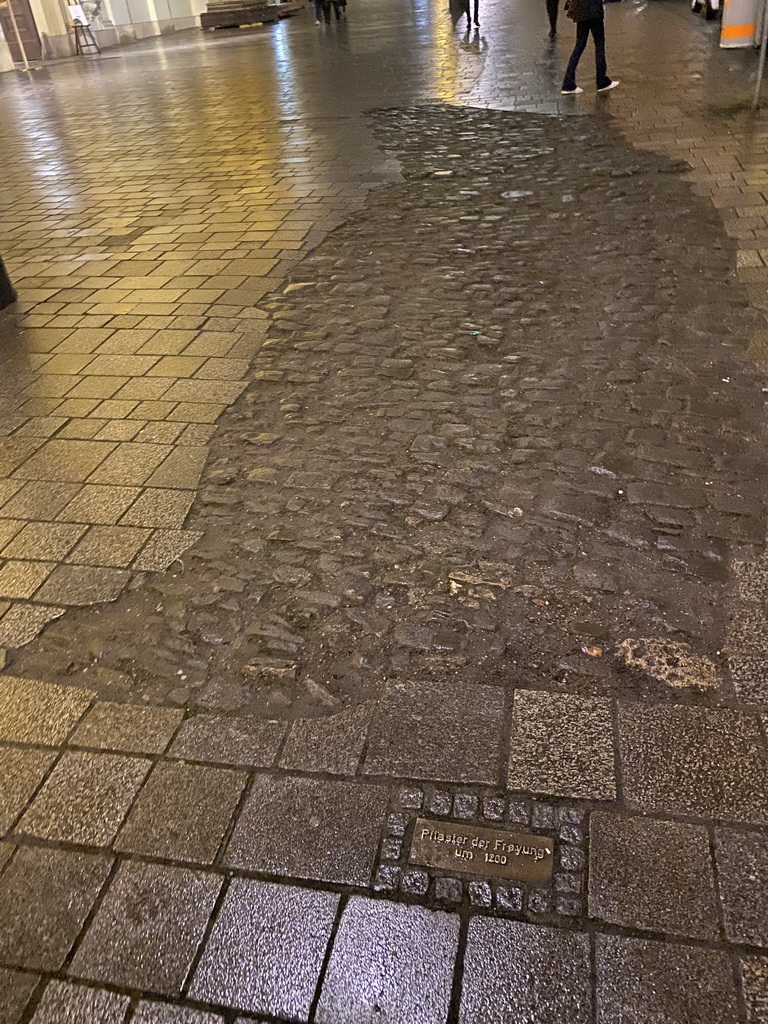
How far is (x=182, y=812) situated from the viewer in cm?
246

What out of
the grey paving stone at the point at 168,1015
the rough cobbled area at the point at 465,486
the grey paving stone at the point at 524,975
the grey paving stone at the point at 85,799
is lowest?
the rough cobbled area at the point at 465,486

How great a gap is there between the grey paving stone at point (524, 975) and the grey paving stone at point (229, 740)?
87 cm

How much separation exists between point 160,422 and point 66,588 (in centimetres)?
145

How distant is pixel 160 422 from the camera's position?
463cm

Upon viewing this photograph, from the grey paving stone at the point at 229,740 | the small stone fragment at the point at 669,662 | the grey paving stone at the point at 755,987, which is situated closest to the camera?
the grey paving stone at the point at 755,987

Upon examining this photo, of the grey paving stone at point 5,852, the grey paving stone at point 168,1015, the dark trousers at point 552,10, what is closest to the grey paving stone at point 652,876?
the grey paving stone at point 168,1015

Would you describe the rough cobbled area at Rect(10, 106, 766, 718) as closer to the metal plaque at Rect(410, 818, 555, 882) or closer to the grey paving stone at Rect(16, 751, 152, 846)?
the grey paving stone at Rect(16, 751, 152, 846)

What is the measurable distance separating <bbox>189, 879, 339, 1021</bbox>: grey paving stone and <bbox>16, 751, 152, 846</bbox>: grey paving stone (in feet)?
1.59

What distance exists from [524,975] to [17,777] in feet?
5.49

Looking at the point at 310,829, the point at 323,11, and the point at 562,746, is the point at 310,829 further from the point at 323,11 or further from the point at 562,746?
the point at 323,11

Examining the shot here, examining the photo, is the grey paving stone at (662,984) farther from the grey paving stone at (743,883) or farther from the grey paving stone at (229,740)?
the grey paving stone at (229,740)

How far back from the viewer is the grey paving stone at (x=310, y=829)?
227cm

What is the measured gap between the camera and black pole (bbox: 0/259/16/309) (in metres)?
6.33

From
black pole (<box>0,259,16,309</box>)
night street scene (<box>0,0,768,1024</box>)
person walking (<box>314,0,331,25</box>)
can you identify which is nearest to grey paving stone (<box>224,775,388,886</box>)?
night street scene (<box>0,0,768,1024</box>)
